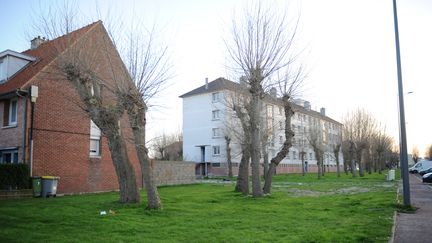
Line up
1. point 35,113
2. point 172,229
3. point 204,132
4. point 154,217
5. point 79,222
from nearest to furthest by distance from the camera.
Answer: point 172,229
point 79,222
point 154,217
point 35,113
point 204,132

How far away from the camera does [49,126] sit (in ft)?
67.2

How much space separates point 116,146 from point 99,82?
2.98m

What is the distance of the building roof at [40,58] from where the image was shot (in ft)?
49.2

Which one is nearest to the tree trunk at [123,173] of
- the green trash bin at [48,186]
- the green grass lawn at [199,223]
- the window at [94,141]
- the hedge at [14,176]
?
the green grass lawn at [199,223]

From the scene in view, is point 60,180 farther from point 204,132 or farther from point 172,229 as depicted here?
point 204,132

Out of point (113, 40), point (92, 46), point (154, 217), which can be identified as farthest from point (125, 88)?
point (154, 217)

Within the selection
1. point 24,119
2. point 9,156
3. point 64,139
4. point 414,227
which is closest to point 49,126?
point 64,139

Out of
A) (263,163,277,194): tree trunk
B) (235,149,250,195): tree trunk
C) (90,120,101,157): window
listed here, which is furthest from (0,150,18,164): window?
(263,163,277,194): tree trunk

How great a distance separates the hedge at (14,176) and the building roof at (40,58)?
4.32m

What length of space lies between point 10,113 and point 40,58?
4153 millimetres

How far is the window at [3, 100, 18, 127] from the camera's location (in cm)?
2056

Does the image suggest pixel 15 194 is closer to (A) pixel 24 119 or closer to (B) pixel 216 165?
(A) pixel 24 119

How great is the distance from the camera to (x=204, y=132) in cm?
5847

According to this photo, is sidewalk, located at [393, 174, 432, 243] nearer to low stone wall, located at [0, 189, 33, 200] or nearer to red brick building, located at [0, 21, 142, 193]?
red brick building, located at [0, 21, 142, 193]
